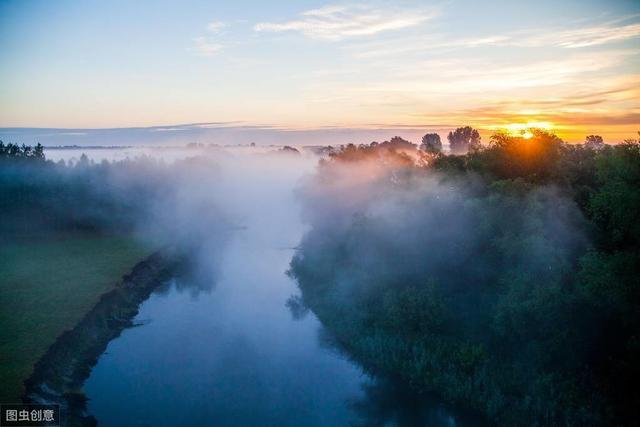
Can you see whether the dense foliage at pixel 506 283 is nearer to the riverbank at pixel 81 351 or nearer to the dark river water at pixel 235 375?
the dark river water at pixel 235 375

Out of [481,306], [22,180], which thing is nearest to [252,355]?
[481,306]

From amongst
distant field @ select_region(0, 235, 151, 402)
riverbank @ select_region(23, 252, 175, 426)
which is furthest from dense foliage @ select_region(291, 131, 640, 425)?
→ distant field @ select_region(0, 235, 151, 402)

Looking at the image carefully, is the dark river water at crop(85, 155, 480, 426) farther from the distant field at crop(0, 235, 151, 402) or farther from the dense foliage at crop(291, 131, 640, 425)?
the distant field at crop(0, 235, 151, 402)

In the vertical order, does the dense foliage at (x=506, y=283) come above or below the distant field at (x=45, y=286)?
above

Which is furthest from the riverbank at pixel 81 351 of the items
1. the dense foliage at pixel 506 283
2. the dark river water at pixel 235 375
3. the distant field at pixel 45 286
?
the dense foliage at pixel 506 283

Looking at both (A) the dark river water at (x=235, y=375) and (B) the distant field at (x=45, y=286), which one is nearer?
(A) the dark river water at (x=235, y=375)

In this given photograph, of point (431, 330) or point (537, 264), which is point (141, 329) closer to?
point (431, 330)

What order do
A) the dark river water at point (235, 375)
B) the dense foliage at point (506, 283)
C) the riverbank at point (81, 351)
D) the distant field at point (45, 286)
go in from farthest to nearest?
the distant field at point (45, 286) → the dark river water at point (235, 375) → the riverbank at point (81, 351) → the dense foliage at point (506, 283)
